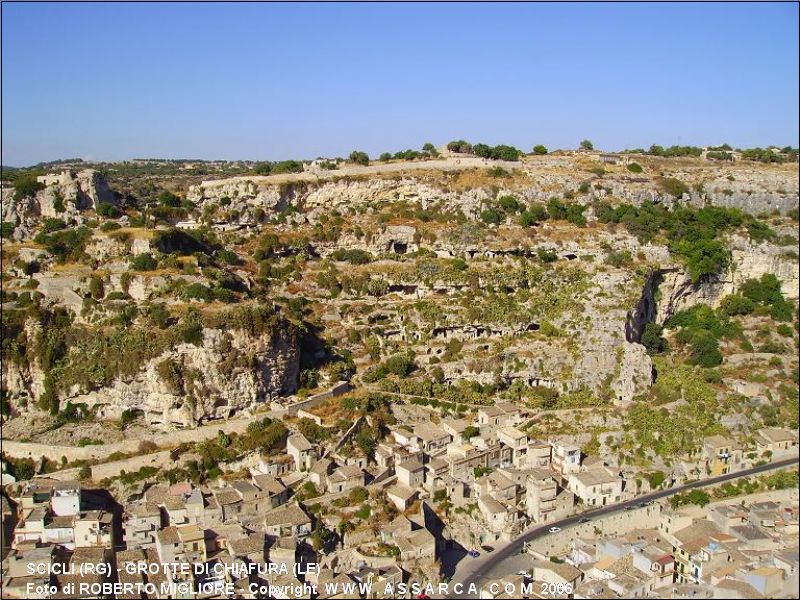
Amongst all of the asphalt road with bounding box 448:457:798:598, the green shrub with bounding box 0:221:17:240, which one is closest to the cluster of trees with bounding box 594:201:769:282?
the asphalt road with bounding box 448:457:798:598

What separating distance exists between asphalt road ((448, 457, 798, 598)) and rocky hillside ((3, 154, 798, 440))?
452cm

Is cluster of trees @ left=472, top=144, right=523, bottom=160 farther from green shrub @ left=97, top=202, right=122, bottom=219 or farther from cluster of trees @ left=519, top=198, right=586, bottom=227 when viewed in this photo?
green shrub @ left=97, top=202, right=122, bottom=219

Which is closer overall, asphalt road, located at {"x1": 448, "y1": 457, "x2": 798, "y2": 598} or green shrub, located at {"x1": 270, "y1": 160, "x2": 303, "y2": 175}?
asphalt road, located at {"x1": 448, "y1": 457, "x2": 798, "y2": 598}

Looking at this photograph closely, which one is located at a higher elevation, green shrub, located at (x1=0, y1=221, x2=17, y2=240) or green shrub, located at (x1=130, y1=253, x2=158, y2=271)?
green shrub, located at (x1=0, y1=221, x2=17, y2=240)

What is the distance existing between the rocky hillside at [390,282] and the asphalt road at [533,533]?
4517 mm

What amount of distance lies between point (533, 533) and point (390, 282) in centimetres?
A: 1691

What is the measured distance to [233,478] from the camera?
27312 millimetres

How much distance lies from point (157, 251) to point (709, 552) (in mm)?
24570

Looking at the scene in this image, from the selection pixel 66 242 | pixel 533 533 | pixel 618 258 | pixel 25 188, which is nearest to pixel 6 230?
pixel 25 188

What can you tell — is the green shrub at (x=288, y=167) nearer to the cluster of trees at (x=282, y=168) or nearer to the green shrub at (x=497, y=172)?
the cluster of trees at (x=282, y=168)

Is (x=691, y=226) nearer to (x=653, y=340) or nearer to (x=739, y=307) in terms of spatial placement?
(x=739, y=307)

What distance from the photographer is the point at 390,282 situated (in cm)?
4028

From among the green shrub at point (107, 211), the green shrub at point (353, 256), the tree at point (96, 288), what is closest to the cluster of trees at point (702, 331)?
the green shrub at point (353, 256)

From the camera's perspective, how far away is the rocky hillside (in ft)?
97.7
